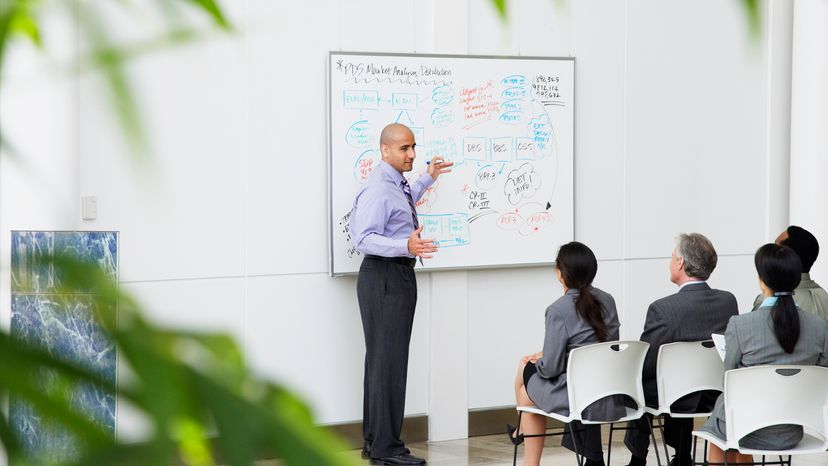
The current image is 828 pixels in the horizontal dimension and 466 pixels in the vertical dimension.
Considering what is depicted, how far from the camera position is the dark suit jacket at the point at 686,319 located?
16.9 ft

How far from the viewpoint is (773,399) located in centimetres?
441

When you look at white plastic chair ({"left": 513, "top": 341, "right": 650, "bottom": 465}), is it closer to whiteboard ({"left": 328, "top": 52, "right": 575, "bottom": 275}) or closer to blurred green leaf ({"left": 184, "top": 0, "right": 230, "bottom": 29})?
whiteboard ({"left": 328, "top": 52, "right": 575, "bottom": 275})

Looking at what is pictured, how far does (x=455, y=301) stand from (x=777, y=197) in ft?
8.36

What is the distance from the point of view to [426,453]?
21.4ft

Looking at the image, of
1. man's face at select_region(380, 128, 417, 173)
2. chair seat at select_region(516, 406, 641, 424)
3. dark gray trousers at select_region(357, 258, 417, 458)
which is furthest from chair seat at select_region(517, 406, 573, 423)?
man's face at select_region(380, 128, 417, 173)

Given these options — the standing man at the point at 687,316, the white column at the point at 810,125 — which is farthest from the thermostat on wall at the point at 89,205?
the white column at the point at 810,125

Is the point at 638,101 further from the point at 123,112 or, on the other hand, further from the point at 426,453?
the point at 123,112

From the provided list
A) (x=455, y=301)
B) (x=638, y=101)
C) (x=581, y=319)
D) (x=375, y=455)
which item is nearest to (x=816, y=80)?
(x=638, y=101)

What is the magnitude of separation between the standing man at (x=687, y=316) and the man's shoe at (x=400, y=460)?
1.34 metres

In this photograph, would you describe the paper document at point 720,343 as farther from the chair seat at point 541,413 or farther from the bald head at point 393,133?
the bald head at point 393,133

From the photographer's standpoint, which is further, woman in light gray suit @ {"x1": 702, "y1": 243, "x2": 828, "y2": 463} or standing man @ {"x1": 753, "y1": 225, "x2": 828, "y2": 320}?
standing man @ {"x1": 753, "y1": 225, "x2": 828, "y2": 320}

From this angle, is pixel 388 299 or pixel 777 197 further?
pixel 777 197

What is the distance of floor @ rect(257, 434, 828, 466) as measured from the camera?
20.5 feet

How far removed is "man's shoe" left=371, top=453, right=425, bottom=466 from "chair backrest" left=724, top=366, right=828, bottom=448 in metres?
2.15
